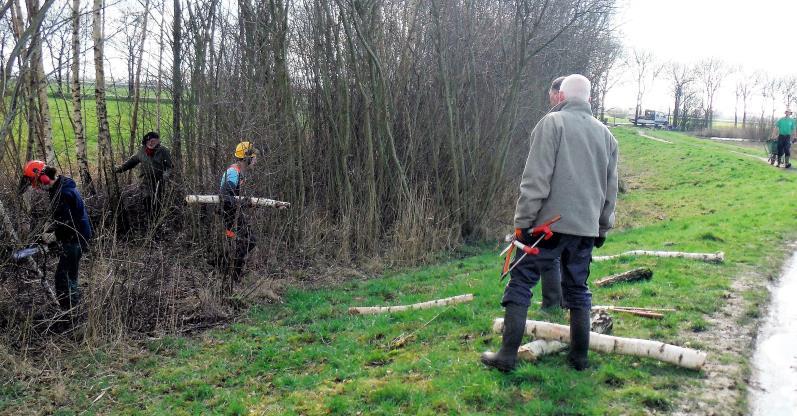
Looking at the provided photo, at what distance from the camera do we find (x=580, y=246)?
4605 mm

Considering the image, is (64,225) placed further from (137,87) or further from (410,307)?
(137,87)

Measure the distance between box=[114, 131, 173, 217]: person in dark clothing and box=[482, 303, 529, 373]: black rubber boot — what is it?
700 centimetres

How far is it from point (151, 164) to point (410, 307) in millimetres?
5276

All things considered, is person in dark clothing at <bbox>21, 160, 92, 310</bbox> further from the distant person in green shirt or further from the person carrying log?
the distant person in green shirt

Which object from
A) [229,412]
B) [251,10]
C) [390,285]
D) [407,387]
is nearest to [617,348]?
[407,387]

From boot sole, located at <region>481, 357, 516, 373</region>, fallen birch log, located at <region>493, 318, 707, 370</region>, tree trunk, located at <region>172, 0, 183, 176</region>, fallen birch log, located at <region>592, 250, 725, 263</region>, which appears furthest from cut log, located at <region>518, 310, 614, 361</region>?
tree trunk, located at <region>172, 0, 183, 176</region>

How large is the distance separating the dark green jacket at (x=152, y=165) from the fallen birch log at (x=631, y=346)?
702cm

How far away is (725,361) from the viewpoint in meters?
4.93

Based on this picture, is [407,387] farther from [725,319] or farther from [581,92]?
[725,319]

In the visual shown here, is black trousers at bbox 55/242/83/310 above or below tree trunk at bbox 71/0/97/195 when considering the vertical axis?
below

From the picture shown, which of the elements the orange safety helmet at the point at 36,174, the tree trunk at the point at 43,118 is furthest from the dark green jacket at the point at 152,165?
the orange safety helmet at the point at 36,174

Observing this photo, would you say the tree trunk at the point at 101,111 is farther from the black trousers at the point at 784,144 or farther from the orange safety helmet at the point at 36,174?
the black trousers at the point at 784,144

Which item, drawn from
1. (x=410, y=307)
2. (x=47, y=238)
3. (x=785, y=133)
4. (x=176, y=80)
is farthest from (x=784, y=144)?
(x=47, y=238)

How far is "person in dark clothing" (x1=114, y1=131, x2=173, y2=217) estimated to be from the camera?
10.2 metres
